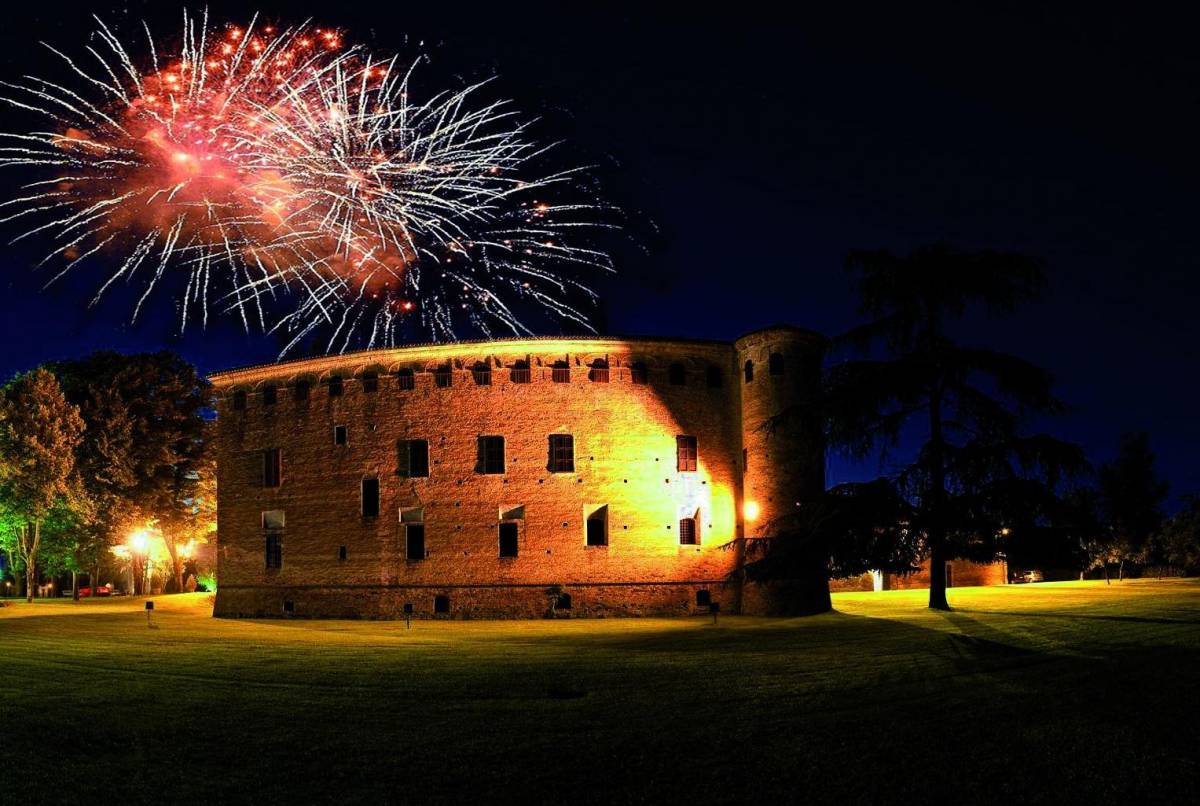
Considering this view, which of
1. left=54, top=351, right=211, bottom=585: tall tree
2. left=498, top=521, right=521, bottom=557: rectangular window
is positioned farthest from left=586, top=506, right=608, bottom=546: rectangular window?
left=54, top=351, right=211, bottom=585: tall tree

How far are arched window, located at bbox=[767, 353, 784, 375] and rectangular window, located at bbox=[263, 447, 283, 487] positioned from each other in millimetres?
17510

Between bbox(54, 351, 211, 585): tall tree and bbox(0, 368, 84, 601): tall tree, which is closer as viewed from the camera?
bbox(0, 368, 84, 601): tall tree

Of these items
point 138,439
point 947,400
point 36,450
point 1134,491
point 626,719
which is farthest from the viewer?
point 1134,491

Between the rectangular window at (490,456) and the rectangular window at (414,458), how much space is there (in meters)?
1.88

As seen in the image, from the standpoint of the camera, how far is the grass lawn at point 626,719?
7973mm

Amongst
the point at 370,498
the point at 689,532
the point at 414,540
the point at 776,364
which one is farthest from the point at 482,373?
the point at 776,364

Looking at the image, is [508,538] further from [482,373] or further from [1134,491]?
[1134,491]

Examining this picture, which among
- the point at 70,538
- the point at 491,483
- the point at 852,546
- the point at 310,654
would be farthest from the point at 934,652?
the point at 70,538

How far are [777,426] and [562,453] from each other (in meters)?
7.03

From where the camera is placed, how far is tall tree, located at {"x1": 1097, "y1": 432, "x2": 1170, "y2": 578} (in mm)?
63156

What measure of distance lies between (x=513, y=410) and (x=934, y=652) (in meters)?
17.7

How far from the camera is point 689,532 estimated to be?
31234 mm

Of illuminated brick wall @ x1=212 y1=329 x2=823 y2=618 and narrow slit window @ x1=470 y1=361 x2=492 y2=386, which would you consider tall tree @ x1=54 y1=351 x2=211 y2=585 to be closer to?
illuminated brick wall @ x1=212 y1=329 x2=823 y2=618

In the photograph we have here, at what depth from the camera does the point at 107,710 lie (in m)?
12.0
